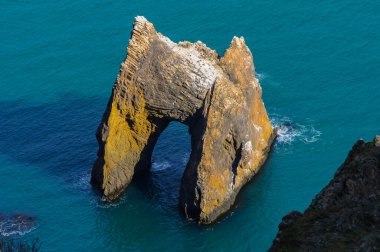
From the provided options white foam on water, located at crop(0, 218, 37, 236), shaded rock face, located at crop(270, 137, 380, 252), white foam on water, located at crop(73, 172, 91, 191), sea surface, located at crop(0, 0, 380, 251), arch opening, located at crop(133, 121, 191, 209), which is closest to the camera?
shaded rock face, located at crop(270, 137, 380, 252)

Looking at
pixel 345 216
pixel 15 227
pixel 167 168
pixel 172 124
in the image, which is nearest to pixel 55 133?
pixel 172 124

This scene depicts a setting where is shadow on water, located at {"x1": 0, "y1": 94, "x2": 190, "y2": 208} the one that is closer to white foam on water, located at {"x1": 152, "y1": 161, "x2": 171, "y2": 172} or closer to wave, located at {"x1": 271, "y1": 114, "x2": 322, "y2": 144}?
white foam on water, located at {"x1": 152, "y1": 161, "x2": 171, "y2": 172}

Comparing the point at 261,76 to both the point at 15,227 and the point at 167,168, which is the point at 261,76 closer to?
the point at 167,168

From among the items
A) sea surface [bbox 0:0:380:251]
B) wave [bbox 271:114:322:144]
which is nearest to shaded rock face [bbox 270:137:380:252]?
sea surface [bbox 0:0:380:251]

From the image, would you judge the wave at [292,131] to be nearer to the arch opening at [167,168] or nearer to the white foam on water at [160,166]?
the arch opening at [167,168]

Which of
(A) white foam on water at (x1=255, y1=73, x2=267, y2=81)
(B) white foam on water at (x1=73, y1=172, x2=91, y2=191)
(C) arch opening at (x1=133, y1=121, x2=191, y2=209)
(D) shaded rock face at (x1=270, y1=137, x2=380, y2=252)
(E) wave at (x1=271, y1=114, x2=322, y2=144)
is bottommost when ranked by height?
(D) shaded rock face at (x1=270, y1=137, x2=380, y2=252)

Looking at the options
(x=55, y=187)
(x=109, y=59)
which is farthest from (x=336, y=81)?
(x=55, y=187)

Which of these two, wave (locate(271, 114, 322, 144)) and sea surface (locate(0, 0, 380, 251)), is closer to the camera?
sea surface (locate(0, 0, 380, 251))
